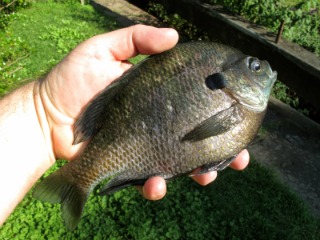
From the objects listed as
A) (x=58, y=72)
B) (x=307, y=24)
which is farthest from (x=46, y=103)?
(x=307, y=24)

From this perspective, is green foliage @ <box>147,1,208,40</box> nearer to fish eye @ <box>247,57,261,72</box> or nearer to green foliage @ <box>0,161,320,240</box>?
green foliage @ <box>0,161,320,240</box>

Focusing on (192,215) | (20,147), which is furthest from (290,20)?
(20,147)

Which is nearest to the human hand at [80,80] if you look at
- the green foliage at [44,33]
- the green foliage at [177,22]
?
the green foliage at [44,33]

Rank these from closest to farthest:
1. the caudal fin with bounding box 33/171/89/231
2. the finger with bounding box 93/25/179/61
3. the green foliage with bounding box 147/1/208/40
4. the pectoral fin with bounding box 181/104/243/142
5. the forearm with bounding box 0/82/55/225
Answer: the pectoral fin with bounding box 181/104/243/142 < the caudal fin with bounding box 33/171/89/231 < the finger with bounding box 93/25/179/61 < the forearm with bounding box 0/82/55/225 < the green foliage with bounding box 147/1/208/40

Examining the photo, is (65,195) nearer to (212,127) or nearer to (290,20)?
(212,127)

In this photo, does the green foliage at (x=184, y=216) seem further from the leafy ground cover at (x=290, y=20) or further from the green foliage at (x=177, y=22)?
the green foliage at (x=177, y=22)

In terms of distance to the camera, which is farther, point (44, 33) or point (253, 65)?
point (44, 33)

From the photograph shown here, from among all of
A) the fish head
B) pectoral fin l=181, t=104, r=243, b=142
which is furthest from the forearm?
the fish head

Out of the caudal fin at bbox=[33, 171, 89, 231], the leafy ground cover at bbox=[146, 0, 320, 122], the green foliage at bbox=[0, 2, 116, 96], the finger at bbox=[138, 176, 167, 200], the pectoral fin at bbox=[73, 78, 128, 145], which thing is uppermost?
the pectoral fin at bbox=[73, 78, 128, 145]
